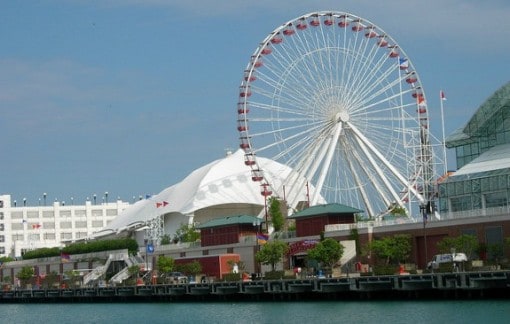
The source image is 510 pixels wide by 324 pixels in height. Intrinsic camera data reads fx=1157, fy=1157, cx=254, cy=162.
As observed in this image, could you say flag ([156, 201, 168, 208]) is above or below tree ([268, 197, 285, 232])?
above

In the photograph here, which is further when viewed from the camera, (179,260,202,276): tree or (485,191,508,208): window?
(179,260,202,276): tree

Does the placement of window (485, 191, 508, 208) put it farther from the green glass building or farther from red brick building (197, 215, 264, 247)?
red brick building (197, 215, 264, 247)

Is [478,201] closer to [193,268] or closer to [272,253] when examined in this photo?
[272,253]

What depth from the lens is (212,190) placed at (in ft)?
464

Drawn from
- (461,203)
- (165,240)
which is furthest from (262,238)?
(165,240)

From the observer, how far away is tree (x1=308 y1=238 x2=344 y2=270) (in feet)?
307

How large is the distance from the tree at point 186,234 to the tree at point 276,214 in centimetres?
1638

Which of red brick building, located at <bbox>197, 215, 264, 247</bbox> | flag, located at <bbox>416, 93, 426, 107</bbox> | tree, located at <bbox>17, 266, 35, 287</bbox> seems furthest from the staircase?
flag, located at <bbox>416, 93, 426, 107</bbox>

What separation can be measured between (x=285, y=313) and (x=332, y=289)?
9247 mm

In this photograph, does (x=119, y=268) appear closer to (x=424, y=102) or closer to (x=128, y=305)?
(x=128, y=305)

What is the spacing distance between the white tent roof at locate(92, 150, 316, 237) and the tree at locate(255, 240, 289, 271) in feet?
88.5

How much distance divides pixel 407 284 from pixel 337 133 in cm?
2829

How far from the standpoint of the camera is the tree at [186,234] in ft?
420

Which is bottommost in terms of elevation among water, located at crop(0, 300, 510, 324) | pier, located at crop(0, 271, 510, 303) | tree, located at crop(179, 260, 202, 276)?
water, located at crop(0, 300, 510, 324)
